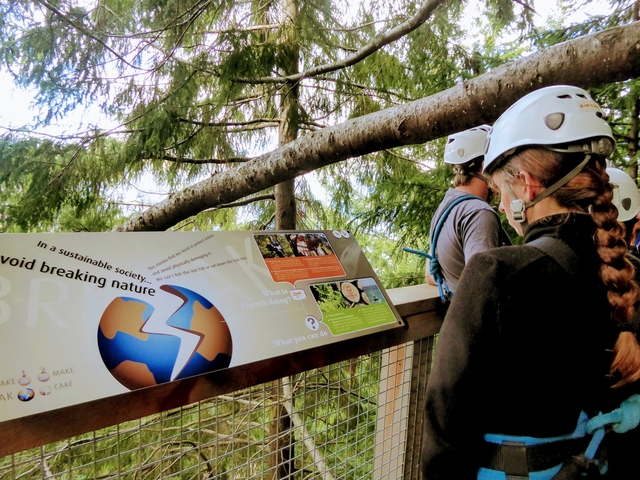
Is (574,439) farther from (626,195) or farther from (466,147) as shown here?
(626,195)

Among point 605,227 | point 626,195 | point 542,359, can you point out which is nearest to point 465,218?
point 605,227

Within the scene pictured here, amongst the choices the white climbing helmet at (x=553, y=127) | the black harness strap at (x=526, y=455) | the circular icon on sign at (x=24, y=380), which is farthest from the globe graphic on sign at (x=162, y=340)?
the white climbing helmet at (x=553, y=127)

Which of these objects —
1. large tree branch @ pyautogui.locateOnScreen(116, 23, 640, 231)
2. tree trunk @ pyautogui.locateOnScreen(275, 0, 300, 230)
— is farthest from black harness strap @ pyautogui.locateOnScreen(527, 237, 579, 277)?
tree trunk @ pyautogui.locateOnScreen(275, 0, 300, 230)

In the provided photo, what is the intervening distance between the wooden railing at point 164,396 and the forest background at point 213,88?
1.25m

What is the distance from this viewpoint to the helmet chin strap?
83 cm

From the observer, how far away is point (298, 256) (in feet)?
3.36

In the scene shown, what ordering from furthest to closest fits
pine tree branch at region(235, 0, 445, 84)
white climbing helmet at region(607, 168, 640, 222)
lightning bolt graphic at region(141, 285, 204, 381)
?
white climbing helmet at region(607, 168, 640, 222)
pine tree branch at region(235, 0, 445, 84)
lightning bolt graphic at region(141, 285, 204, 381)

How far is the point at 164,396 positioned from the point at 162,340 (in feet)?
0.33

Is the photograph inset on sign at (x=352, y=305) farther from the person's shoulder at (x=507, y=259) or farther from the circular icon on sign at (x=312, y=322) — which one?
the person's shoulder at (x=507, y=259)

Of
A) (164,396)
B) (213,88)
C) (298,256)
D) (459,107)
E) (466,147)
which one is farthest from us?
(213,88)

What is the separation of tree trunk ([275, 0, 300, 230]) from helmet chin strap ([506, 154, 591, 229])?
2495mm

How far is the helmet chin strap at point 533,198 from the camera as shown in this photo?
2.73 feet

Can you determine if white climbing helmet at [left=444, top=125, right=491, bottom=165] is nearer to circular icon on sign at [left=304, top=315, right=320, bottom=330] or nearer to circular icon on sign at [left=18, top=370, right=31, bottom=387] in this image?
circular icon on sign at [left=304, top=315, right=320, bottom=330]

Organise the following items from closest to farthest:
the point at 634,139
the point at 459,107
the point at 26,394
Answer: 1. the point at 26,394
2. the point at 459,107
3. the point at 634,139
